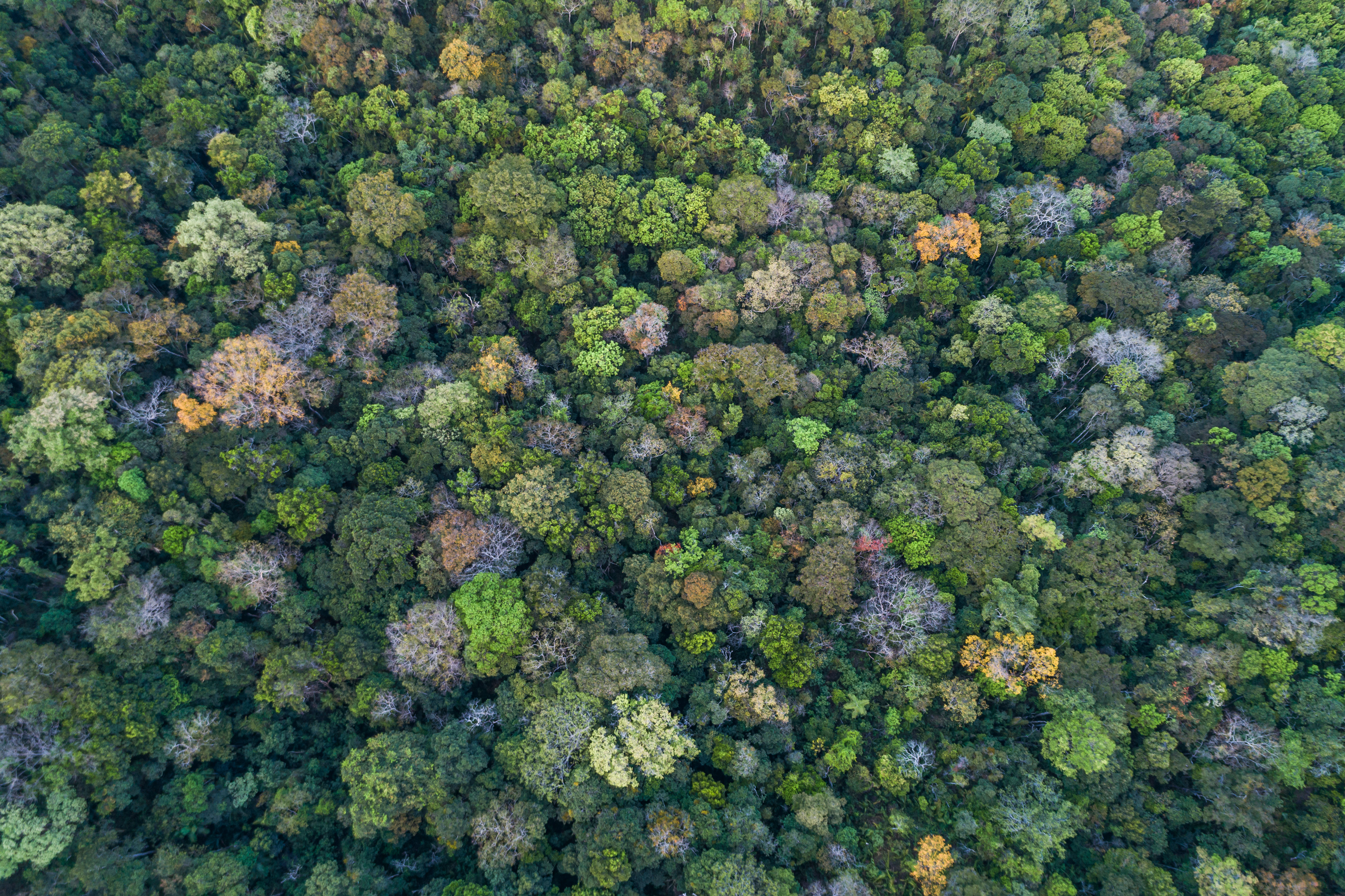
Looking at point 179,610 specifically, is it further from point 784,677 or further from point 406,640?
point 784,677

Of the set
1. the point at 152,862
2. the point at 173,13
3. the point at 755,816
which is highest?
the point at 173,13

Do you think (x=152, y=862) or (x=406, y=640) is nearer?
(x=152, y=862)

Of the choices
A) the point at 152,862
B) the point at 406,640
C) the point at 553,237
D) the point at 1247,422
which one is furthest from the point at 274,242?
the point at 1247,422

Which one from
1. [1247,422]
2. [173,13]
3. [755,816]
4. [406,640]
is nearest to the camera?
[755,816]

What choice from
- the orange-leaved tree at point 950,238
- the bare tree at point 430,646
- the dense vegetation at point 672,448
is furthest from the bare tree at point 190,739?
the orange-leaved tree at point 950,238

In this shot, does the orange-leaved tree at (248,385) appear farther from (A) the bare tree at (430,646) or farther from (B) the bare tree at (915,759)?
(B) the bare tree at (915,759)

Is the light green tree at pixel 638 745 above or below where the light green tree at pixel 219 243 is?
below
